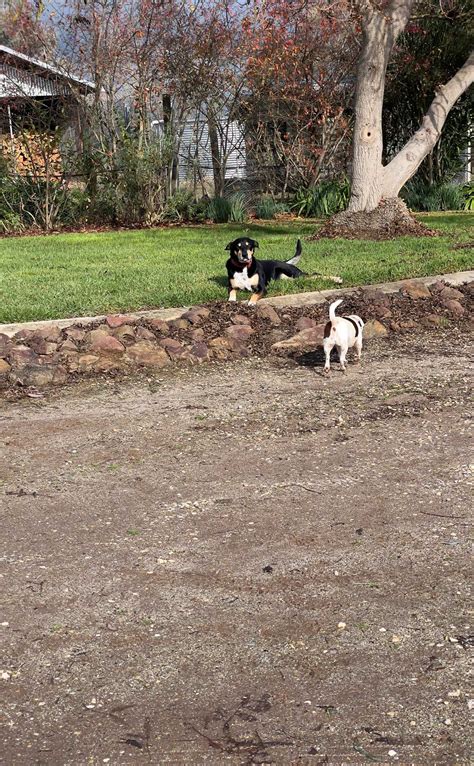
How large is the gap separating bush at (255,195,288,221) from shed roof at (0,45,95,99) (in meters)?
3.82

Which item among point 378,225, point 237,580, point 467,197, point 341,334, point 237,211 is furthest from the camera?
point 467,197

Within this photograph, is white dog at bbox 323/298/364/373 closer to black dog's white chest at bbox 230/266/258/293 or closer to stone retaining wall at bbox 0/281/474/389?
stone retaining wall at bbox 0/281/474/389

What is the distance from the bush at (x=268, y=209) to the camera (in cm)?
1752

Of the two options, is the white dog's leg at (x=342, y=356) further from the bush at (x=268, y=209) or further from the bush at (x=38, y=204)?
the bush at (x=268, y=209)

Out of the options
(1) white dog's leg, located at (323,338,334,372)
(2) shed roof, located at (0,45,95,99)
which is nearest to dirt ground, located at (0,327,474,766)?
(1) white dog's leg, located at (323,338,334,372)

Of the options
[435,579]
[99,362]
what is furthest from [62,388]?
[435,579]

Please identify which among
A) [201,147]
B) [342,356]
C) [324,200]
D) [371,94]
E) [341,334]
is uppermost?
[371,94]

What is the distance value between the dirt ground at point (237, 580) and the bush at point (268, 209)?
39.8ft

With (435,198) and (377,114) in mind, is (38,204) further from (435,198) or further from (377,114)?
(435,198)

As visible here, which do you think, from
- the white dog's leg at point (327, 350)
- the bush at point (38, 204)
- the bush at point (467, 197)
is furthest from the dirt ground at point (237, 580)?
the bush at point (467, 197)

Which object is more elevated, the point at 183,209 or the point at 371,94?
the point at 371,94

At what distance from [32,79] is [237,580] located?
16662 mm

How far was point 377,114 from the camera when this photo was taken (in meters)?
13.7

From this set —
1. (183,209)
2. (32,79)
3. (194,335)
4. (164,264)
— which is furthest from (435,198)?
(194,335)
